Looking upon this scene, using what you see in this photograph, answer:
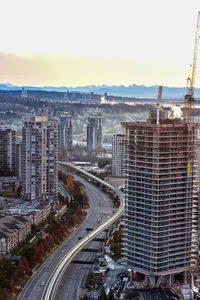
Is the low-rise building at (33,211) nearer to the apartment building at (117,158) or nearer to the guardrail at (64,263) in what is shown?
the guardrail at (64,263)

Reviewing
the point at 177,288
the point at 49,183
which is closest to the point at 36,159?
the point at 49,183

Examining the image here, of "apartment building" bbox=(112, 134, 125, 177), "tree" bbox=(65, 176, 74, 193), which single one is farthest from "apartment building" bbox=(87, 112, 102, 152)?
"tree" bbox=(65, 176, 74, 193)

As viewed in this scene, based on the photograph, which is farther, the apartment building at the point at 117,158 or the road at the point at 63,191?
the apartment building at the point at 117,158

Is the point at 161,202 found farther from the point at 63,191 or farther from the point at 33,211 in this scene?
the point at 63,191

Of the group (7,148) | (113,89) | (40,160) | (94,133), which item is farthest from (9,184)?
(113,89)

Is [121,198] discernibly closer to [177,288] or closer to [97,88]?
[177,288]

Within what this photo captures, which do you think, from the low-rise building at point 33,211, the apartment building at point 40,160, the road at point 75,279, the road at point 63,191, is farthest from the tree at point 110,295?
the road at point 63,191
